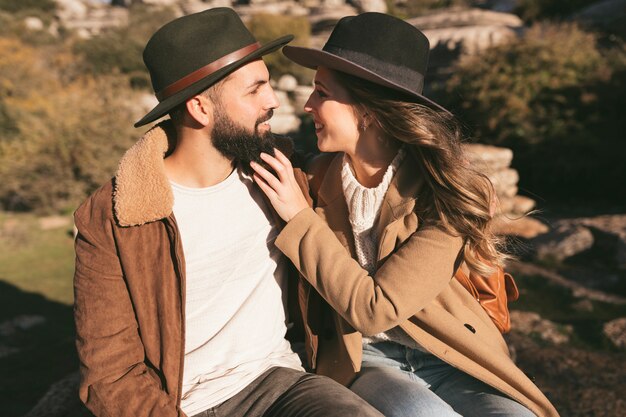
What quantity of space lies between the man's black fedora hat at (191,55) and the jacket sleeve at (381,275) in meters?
0.80

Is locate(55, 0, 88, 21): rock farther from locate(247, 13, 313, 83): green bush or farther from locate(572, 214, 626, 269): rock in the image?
locate(572, 214, 626, 269): rock

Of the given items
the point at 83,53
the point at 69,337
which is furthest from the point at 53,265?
the point at 83,53

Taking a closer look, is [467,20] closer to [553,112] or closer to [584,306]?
[553,112]

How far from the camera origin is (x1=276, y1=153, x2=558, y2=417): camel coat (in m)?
2.21

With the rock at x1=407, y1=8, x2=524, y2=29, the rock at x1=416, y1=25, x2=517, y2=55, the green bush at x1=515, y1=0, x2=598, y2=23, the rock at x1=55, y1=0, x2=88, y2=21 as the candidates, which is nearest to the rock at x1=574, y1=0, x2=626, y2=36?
the green bush at x1=515, y1=0, x2=598, y2=23

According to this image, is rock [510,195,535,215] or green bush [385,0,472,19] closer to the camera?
rock [510,195,535,215]

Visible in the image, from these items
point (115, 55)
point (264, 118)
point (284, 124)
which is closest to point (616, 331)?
point (264, 118)

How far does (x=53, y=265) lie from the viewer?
6691 mm

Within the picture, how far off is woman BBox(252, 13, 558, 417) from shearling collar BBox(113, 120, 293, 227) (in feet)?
1.42

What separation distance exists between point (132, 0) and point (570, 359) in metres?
44.2

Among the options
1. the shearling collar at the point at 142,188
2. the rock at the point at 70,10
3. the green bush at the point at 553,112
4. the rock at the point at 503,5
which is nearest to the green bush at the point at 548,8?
the rock at the point at 503,5

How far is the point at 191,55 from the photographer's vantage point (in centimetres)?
247

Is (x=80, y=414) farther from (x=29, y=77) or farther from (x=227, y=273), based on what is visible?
(x=29, y=77)

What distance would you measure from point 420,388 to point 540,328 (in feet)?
8.63
